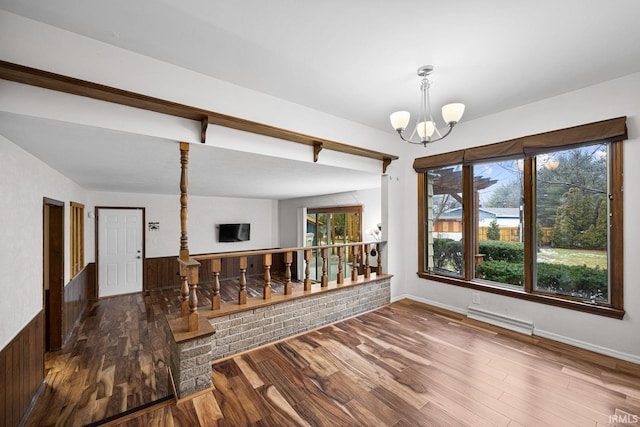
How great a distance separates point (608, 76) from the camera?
2.54 meters

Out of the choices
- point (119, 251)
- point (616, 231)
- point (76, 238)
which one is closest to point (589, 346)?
point (616, 231)

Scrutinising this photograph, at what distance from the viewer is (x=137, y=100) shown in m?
2.06

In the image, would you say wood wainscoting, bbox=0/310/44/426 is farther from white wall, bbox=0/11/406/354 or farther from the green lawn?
the green lawn

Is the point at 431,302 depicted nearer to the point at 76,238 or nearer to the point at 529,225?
the point at 529,225

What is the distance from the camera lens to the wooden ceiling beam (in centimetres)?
169

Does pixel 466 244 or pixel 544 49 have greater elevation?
pixel 544 49

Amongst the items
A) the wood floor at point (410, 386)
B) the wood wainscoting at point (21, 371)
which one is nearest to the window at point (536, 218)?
the wood floor at point (410, 386)

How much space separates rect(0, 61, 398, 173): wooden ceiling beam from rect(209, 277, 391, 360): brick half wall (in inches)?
76.1

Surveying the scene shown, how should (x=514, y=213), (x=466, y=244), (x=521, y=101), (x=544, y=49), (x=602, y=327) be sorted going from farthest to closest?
(x=466, y=244), (x=514, y=213), (x=521, y=101), (x=602, y=327), (x=544, y=49)

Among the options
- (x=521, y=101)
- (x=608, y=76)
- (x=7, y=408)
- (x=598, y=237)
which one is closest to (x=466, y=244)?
(x=598, y=237)

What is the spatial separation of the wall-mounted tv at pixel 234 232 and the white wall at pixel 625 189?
20.8 ft

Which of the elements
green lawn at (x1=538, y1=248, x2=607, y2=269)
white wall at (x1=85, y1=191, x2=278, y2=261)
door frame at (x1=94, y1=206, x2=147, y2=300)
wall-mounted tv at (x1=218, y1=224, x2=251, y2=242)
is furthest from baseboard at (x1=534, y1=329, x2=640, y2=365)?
door frame at (x1=94, y1=206, x2=147, y2=300)

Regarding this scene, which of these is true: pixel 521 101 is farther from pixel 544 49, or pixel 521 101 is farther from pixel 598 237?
pixel 598 237

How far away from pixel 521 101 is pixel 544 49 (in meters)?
1.08
